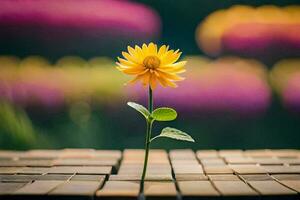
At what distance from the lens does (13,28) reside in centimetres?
307

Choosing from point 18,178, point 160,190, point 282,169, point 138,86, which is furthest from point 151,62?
point 138,86

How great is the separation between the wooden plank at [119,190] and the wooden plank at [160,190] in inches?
1.7

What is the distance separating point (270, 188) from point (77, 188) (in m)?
0.78

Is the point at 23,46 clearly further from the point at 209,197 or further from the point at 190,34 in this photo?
the point at 209,197

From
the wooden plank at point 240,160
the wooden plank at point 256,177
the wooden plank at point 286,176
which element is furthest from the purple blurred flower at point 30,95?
the wooden plank at point 286,176

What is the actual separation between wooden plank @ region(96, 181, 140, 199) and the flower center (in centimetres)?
49

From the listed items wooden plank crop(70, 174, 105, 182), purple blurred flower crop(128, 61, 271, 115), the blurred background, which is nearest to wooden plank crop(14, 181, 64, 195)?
wooden plank crop(70, 174, 105, 182)

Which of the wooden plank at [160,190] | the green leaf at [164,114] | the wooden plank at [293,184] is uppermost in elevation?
the green leaf at [164,114]

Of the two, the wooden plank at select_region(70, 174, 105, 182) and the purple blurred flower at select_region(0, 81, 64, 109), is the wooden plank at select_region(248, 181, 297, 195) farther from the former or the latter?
the purple blurred flower at select_region(0, 81, 64, 109)

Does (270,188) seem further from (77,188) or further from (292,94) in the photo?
(292,94)

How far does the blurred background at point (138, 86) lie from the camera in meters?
3.05

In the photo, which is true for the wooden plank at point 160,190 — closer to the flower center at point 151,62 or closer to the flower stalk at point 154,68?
the flower stalk at point 154,68

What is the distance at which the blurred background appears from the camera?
3.05 meters

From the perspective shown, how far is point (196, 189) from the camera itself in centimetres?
178
